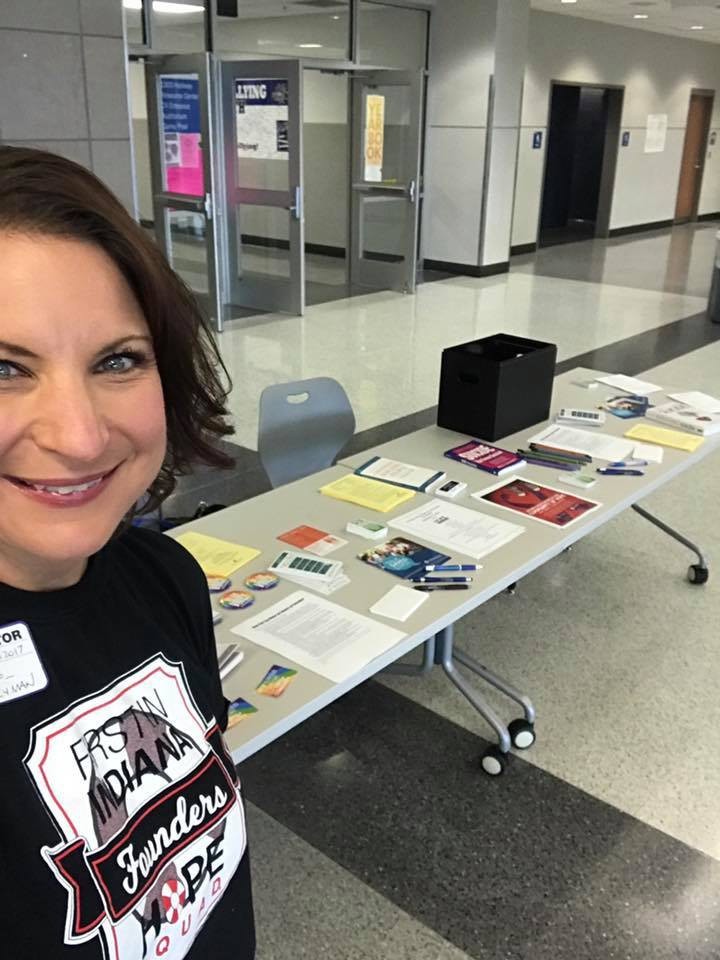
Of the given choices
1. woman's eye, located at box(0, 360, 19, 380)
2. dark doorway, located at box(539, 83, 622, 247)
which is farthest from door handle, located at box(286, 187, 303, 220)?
dark doorway, located at box(539, 83, 622, 247)

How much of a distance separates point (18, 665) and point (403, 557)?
1.32 meters

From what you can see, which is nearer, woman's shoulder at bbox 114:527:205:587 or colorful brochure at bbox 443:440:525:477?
A: woman's shoulder at bbox 114:527:205:587

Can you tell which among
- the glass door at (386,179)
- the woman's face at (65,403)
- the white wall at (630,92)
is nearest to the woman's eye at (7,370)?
the woman's face at (65,403)

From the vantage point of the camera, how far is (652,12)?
10852mm

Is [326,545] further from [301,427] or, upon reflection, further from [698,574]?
[698,574]

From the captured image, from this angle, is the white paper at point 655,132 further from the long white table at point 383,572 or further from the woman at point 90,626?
the woman at point 90,626

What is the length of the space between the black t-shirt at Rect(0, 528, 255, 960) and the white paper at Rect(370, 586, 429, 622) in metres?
0.83

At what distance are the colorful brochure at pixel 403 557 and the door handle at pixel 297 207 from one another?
567cm

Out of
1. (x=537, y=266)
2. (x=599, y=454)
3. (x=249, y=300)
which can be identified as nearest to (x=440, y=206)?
(x=537, y=266)

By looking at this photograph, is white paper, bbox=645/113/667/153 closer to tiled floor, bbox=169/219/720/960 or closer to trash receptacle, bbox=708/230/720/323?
trash receptacle, bbox=708/230/720/323

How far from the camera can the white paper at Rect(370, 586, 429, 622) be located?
71.3 inches

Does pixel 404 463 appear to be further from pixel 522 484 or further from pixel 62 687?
pixel 62 687

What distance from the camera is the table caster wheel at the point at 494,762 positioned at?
2318 mm

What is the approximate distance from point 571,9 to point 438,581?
11006mm
